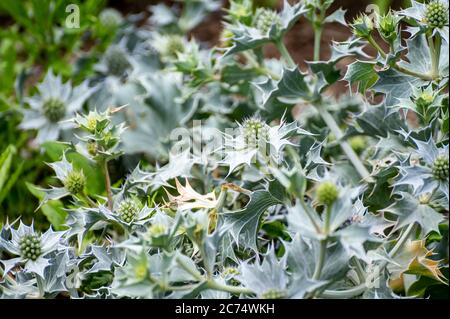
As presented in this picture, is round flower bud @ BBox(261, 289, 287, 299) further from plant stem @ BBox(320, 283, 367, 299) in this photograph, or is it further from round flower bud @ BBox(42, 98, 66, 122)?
round flower bud @ BBox(42, 98, 66, 122)

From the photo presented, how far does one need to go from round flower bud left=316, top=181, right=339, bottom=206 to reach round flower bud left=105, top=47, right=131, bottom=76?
4.89ft

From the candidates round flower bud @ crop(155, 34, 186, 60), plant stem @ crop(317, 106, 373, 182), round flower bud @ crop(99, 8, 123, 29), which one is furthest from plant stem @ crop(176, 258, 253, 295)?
round flower bud @ crop(99, 8, 123, 29)

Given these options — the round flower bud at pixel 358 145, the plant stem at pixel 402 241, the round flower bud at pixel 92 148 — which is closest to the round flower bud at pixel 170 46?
the round flower bud at pixel 358 145

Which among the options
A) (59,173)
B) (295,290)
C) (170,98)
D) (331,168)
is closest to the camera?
(295,290)

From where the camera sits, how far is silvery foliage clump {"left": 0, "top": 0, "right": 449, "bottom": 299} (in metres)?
0.98

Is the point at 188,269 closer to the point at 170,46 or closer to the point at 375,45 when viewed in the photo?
the point at 375,45

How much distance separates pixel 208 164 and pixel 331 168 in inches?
11.0

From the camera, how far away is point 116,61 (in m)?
2.26

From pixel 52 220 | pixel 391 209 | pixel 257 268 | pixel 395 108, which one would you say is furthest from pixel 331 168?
pixel 52 220

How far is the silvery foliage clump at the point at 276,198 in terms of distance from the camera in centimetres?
98

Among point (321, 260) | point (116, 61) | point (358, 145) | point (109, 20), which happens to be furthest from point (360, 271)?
point (109, 20)

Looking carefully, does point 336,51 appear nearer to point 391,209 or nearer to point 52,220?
point 391,209

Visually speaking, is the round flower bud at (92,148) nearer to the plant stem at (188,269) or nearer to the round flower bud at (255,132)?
the round flower bud at (255,132)
